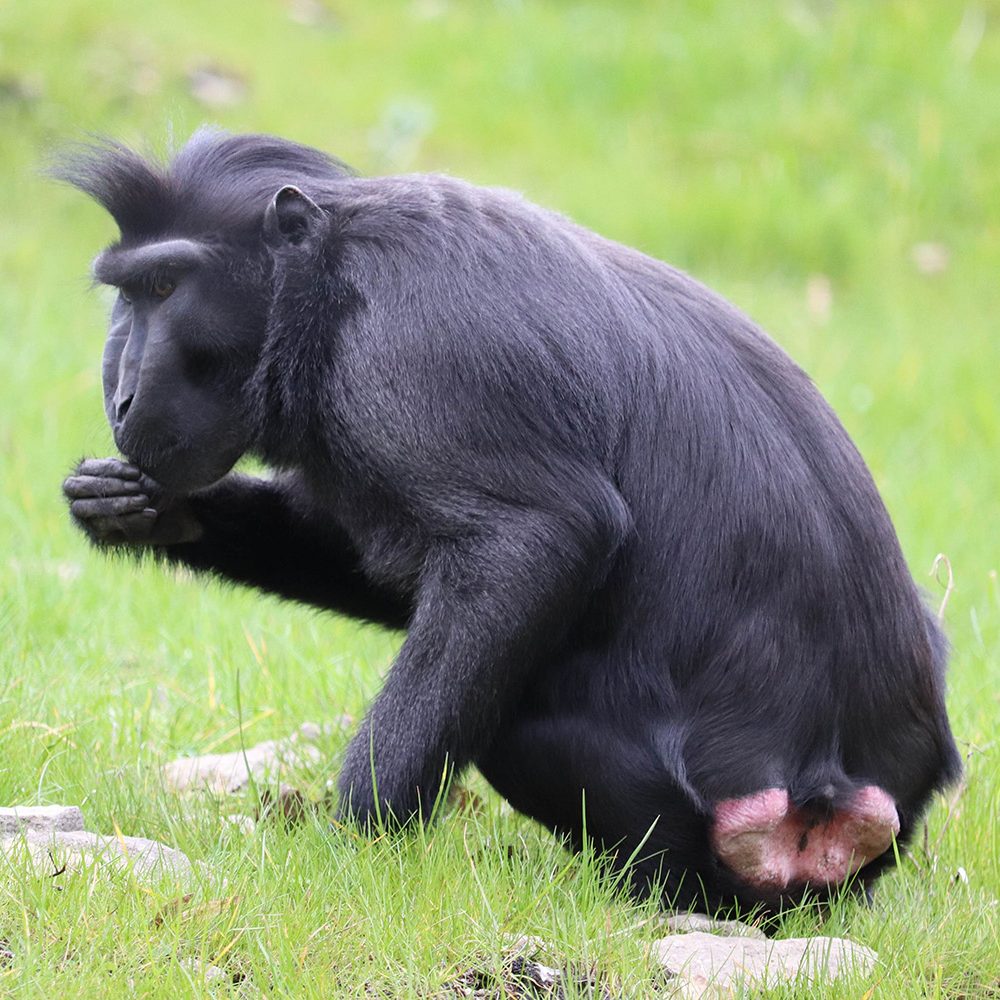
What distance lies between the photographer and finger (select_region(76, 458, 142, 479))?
4.03 meters

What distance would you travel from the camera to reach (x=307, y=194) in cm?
383

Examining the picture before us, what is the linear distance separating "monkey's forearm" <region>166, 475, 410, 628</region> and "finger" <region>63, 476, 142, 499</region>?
35 cm

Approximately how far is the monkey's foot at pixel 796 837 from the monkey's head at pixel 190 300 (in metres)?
1.54

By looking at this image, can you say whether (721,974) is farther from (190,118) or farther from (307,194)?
(190,118)

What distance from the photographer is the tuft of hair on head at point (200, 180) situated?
3.91m

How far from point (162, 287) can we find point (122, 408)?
327 millimetres

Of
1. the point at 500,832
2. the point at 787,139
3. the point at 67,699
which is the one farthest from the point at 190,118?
the point at 500,832

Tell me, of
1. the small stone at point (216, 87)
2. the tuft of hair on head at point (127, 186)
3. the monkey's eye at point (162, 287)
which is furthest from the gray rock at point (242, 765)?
the small stone at point (216, 87)

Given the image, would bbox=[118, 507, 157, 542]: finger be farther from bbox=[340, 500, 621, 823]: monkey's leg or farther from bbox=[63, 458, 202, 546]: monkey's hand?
bbox=[340, 500, 621, 823]: monkey's leg

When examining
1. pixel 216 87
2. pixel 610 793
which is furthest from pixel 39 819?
pixel 216 87

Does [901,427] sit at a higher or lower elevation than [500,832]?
higher

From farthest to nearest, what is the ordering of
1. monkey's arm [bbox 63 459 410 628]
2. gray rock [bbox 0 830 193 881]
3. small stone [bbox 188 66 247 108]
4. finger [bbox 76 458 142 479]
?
small stone [bbox 188 66 247 108], monkey's arm [bbox 63 459 410 628], finger [bbox 76 458 142 479], gray rock [bbox 0 830 193 881]

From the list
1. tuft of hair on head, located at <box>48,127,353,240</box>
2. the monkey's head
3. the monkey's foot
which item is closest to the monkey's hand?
the monkey's head

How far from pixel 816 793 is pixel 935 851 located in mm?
658
